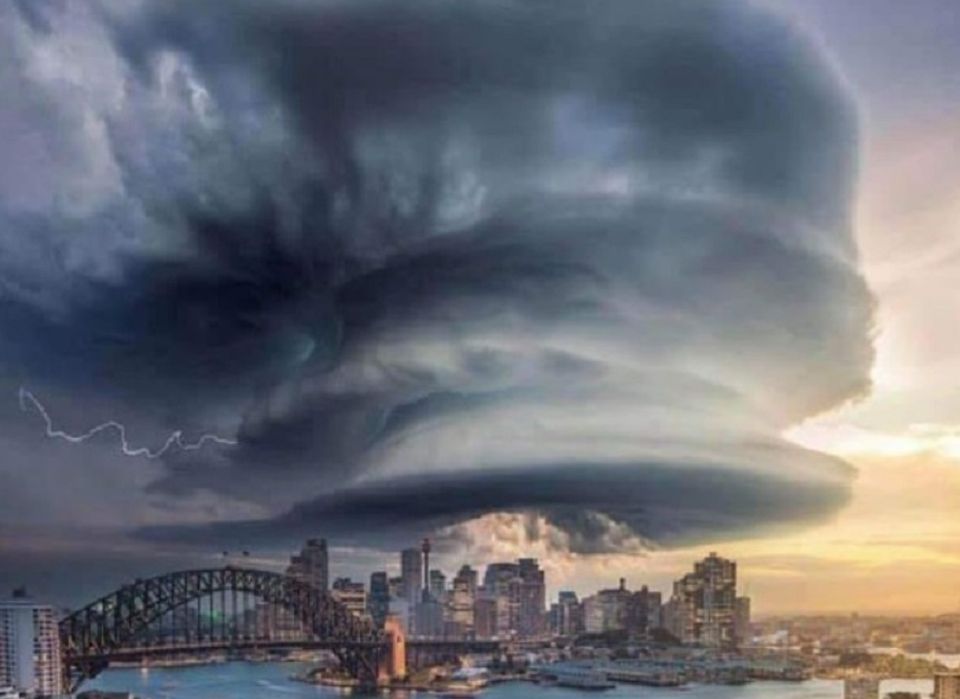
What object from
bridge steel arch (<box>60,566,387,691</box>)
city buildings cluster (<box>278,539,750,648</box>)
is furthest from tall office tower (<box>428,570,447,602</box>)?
bridge steel arch (<box>60,566,387,691</box>)

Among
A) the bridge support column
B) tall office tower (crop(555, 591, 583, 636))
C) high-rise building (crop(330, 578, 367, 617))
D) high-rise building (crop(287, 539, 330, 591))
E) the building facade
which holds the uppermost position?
high-rise building (crop(287, 539, 330, 591))

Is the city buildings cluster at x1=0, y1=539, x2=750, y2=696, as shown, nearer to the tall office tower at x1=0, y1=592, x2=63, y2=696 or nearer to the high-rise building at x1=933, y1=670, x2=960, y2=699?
the tall office tower at x1=0, y1=592, x2=63, y2=696

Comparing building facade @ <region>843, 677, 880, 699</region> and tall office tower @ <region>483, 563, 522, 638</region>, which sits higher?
tall office tower @ <region>483, 563, 522, 638</region>

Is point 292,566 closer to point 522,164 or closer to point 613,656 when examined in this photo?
point 613,656

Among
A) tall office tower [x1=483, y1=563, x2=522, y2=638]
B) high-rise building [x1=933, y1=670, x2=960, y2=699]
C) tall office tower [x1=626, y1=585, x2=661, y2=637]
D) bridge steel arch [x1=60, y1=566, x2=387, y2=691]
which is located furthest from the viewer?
tall office tower [x1=626, y1=585, x2=661, y2=637]

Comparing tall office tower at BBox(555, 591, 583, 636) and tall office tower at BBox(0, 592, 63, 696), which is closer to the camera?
tall office tower at BBox(0, 592, 63, 696)

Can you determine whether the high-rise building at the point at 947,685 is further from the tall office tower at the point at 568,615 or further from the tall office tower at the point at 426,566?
the tall office tower at the point at 426,566

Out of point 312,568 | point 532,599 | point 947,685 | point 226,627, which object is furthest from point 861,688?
point 226,627
